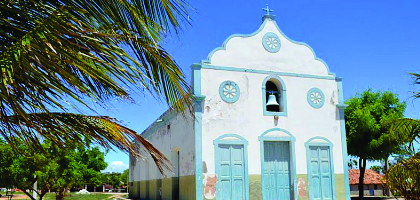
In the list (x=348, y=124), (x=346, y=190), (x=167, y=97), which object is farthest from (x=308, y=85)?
(x=167, y=97)

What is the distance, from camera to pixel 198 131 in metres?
14.1

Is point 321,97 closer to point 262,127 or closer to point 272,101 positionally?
point 272,101

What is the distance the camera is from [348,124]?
2430 centimetres

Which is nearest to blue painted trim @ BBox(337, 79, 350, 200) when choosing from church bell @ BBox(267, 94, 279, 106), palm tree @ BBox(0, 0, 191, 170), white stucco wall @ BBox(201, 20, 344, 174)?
white stucco wall @ BBox(201, 20, 344, 174)

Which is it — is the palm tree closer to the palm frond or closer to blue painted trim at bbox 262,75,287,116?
the palm frond

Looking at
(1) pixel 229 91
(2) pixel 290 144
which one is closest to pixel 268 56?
(1) pixel 229 91

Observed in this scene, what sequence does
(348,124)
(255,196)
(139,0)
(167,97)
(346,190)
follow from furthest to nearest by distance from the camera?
(348,124) → (346,190) → (255,196) → (167,97) → (139,0)

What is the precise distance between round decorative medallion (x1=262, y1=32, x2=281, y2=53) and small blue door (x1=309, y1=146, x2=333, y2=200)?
13.2ft

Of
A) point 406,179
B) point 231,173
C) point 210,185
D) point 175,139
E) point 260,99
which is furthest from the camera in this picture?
point 175,139

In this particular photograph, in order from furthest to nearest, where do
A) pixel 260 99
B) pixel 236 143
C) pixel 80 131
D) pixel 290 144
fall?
pixel 290 144, pixel 260 99, pixel 236 143, pixel 80 131

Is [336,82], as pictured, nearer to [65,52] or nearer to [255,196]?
[255,196]

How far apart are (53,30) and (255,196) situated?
12.8 metres

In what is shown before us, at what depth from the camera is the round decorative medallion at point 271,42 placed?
1595 centimetres

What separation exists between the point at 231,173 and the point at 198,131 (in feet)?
6.21
